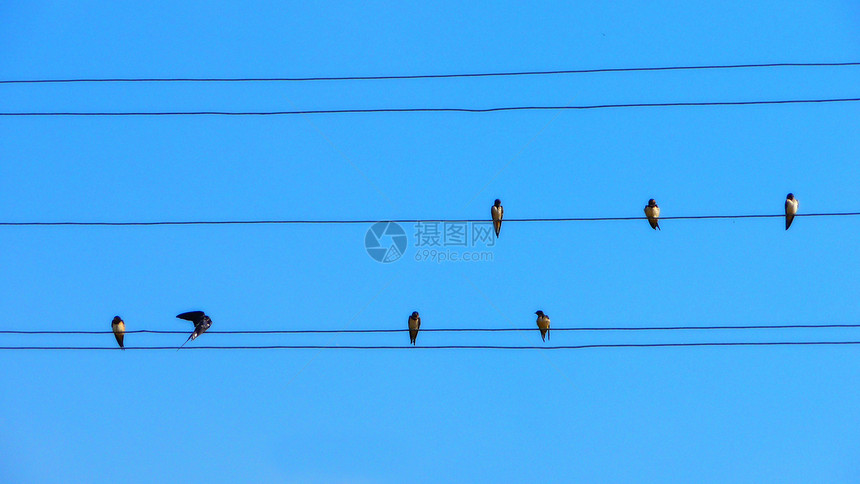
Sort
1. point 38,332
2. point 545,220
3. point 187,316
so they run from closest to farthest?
point 545,220 → point 38,332 → point 187,316

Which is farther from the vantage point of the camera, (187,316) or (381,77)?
(187,316)

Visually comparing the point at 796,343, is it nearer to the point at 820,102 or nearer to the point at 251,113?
the point at 820,102

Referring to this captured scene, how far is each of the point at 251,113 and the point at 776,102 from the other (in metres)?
5.46

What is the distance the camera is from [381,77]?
6.56 meters

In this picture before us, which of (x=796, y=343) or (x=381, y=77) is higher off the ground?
(x=381, y=77)

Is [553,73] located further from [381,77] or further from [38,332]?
[38,332]

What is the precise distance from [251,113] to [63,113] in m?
2.00

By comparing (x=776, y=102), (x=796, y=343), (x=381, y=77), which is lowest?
(x=796, y=343)

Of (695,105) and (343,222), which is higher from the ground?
(695,105)

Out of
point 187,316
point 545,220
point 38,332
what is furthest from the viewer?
point 187,316

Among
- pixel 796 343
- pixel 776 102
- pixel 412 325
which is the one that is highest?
pixel 776 102

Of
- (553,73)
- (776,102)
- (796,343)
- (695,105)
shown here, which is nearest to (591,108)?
(553,73)

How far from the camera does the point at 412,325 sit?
28.2 feet

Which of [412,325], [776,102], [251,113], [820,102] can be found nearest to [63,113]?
[251,113]
